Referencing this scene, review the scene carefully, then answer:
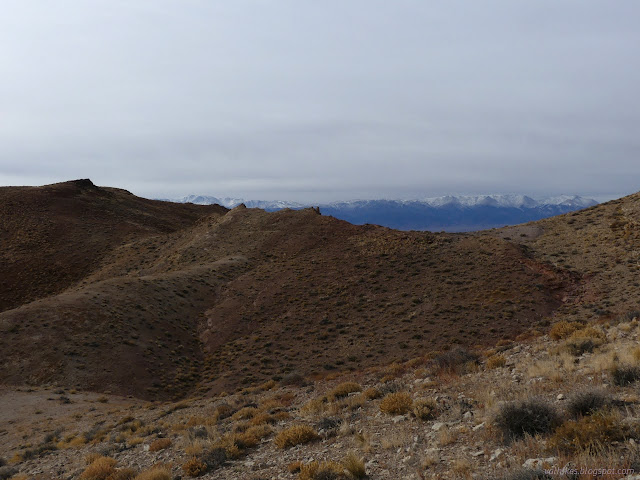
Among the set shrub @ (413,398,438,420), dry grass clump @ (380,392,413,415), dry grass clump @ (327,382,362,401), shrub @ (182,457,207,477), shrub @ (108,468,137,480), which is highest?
shrub @ (413,398,438,420)

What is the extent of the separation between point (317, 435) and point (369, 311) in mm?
24458

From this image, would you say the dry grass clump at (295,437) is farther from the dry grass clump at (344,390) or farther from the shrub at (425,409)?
the dry grass clump at (344,390)

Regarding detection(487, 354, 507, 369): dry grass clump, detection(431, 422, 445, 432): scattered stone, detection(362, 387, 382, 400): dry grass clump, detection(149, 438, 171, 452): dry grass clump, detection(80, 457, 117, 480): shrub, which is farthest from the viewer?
detection(487, 354, 507, 369): dry grass clump

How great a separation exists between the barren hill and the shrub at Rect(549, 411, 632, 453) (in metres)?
18.4

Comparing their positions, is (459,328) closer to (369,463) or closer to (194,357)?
(194,357)

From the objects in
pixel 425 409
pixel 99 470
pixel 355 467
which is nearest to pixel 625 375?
pixel 425 409

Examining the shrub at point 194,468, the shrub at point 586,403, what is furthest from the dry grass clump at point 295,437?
the shrub at point 586,403

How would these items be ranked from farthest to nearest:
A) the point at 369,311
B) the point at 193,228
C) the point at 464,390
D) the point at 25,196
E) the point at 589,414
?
the point at 25,196
the point at 193,228
the point at 369,311
the point at 464,390
the point at 589,414

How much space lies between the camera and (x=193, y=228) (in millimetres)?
63781

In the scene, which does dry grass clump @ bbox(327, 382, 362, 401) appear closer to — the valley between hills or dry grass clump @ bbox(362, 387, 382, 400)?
the valley between hills

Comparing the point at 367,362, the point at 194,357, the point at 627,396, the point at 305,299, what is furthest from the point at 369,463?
the point at 305,299

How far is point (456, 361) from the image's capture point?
15625 mm

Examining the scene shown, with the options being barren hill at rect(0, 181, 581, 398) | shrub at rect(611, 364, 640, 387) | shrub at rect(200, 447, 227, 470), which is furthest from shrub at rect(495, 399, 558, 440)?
barren hill at rect(0, 181, 581, 398)

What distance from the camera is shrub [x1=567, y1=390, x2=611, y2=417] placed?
8.20 metres
